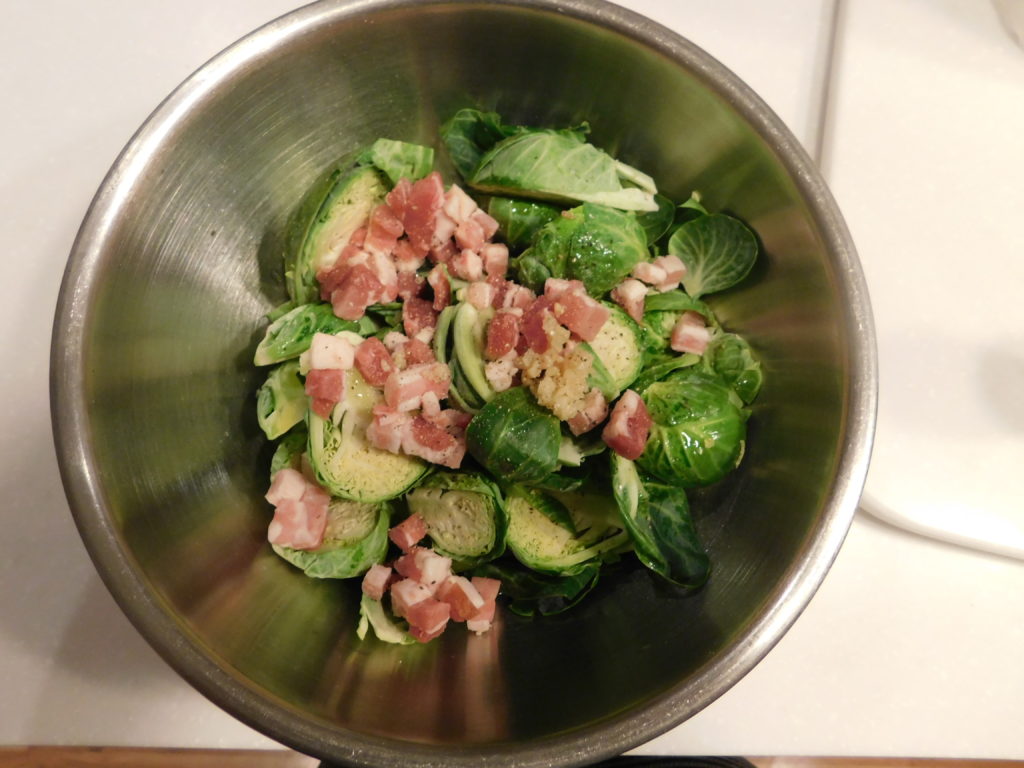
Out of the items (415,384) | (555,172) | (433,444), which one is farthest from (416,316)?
(555,172)

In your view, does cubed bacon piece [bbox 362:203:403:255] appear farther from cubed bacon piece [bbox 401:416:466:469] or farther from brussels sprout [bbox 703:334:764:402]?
brussels sprout [bbox 703:334:764:402]

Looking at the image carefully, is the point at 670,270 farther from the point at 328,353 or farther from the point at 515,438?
the point at 328,353

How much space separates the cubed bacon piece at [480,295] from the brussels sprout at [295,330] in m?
0.26

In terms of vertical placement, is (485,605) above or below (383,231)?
below

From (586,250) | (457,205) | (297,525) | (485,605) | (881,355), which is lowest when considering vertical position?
(485,605)

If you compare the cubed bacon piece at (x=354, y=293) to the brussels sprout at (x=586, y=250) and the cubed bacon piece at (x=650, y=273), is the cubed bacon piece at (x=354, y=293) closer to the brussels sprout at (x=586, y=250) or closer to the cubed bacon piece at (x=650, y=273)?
the brussels sprout at (x=586, y=250)

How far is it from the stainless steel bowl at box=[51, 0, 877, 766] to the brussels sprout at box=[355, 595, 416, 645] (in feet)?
0.11

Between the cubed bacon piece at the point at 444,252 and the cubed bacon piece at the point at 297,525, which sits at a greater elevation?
the cubed bacon piece at the point at 444,252

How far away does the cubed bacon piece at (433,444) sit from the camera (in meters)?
1.35

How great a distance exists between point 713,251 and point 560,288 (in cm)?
34

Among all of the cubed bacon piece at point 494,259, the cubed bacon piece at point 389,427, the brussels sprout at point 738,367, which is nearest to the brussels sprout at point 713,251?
the brussels sprout at point 738,367

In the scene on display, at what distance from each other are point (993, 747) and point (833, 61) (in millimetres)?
1679

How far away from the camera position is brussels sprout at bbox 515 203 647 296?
1.41 meters

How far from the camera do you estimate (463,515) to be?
139 centimetres
